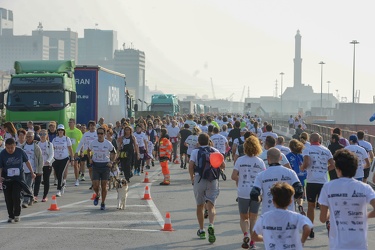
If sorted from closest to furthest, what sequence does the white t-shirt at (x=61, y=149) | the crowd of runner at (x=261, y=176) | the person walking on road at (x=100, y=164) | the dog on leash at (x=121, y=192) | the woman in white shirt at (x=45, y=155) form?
the crowd of runner at (x=261, y=176), the dog on leash at (x=121, y=192), the person walking on road at (x=100, y=164), the woman in white shirt at (x=45, y=155), the white t-shirt at (x=61, y=149)

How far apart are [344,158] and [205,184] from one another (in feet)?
18.0

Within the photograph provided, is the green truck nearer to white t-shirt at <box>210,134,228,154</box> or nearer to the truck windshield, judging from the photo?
the truck windshield

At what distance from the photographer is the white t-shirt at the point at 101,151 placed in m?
17.6

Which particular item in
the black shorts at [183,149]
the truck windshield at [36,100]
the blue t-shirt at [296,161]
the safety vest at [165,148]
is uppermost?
the truck windshield at [36,100]

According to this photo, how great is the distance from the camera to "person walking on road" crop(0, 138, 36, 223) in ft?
50.2

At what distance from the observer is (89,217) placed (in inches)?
637

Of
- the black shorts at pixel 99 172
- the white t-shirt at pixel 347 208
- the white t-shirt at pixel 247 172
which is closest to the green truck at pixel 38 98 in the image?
the black shorts at pixel 99 172

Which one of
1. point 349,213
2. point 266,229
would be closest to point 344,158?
point 349,213

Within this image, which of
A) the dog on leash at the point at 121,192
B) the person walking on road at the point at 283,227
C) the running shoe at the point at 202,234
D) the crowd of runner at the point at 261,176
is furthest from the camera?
the dog on leash at the point at 121,192

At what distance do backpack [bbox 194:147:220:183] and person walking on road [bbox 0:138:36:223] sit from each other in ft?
13.5

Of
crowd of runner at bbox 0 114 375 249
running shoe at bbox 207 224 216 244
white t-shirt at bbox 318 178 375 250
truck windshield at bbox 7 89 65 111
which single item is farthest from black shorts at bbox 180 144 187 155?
white t-shirt at bbox 318 178 375 250

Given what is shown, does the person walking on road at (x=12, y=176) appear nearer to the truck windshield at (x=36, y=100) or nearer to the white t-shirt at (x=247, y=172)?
the white t-shirt at (x=247, y=172)

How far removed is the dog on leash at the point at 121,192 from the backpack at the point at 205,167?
4.30m

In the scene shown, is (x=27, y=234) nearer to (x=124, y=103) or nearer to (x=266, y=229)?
(x=266, y=229)
